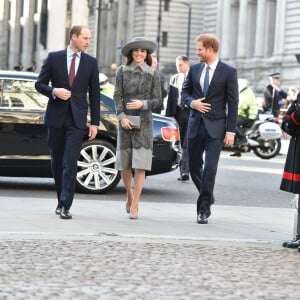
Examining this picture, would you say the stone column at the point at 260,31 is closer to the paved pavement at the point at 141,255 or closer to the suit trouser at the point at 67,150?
the paved pavement at the point at 141,255

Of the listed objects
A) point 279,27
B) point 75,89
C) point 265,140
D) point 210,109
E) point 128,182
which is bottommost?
point 265,140

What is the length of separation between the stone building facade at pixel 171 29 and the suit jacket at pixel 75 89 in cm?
4301


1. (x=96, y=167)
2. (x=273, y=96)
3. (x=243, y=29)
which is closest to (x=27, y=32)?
(x=243, y=29)

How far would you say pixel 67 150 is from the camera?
36.4 feet

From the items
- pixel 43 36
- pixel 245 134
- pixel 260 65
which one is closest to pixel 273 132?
pixel 245 134

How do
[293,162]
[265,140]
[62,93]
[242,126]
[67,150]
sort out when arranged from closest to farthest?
[293,162] < [62,93] < [67,150] < [242,126] < [265,140]

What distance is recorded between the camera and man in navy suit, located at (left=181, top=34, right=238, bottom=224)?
11.2 metres

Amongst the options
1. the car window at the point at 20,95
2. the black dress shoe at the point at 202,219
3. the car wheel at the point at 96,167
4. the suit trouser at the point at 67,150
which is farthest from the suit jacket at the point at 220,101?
the car window at the point at 20,95

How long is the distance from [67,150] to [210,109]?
136 cm

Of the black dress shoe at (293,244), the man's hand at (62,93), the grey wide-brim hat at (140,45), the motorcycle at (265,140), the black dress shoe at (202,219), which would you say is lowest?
the motorcycle at (265,140)

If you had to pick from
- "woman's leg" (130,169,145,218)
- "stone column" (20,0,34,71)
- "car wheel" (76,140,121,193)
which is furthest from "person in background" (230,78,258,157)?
"stone column" (20,0,34,71)

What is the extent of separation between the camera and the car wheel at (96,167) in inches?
562

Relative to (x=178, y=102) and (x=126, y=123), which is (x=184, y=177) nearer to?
(x=178, y=102)

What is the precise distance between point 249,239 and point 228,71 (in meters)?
1.80
